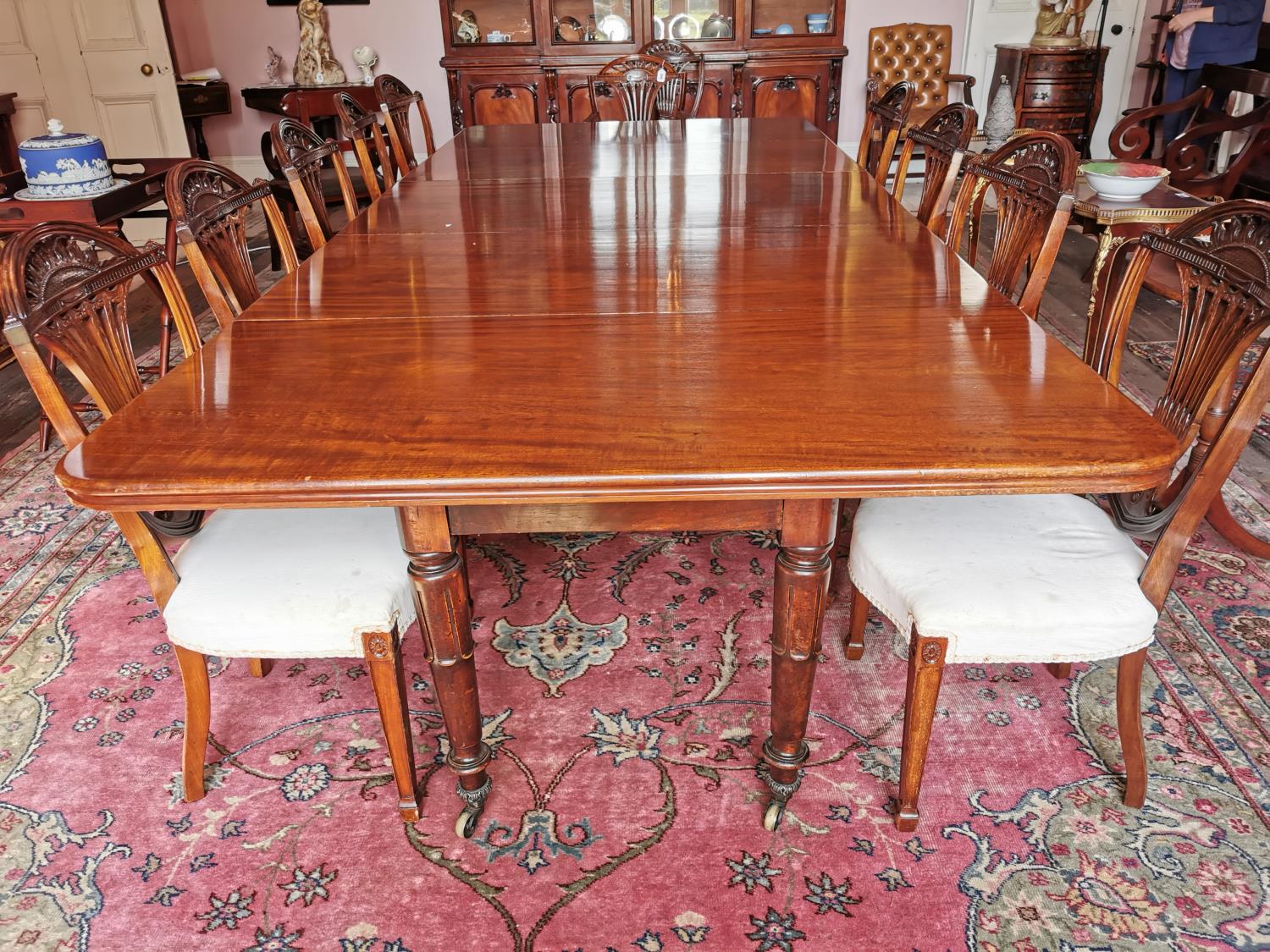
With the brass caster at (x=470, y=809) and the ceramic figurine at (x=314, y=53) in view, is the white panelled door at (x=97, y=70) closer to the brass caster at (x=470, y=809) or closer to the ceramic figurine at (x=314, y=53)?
the ceramic figurine at (x=314, y=53)

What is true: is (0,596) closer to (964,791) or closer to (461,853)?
(461,853)

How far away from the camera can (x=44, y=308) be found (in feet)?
4.41

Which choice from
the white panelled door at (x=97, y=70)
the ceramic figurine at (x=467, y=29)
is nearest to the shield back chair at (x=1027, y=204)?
the ceramic figurine at (x=467, y=29)

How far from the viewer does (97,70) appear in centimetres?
528

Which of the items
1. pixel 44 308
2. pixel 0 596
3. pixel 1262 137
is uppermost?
pixel 44 308

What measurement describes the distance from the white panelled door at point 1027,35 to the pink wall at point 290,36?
3.28 metres

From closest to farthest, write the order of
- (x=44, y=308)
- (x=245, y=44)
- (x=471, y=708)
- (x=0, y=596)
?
(x=44, y=308), (x=471, y=708), (x=0, y=596), (x=245, y=44)

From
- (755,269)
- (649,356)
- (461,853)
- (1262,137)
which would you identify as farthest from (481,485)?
(1262,137)

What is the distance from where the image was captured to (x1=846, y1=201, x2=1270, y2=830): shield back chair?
1.35 meters

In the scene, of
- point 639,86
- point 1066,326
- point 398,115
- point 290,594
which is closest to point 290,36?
point 398,115

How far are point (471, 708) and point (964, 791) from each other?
805 millimetres

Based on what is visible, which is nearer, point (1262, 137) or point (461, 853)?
point (461, 853)

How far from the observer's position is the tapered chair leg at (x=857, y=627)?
1865 millimetres

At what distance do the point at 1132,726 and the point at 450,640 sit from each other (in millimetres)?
1050
